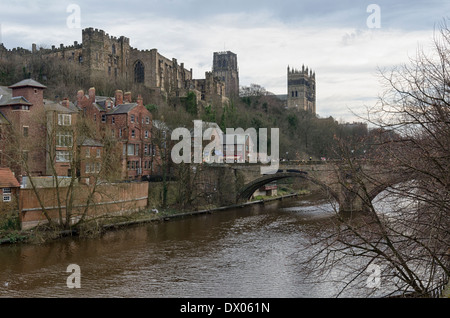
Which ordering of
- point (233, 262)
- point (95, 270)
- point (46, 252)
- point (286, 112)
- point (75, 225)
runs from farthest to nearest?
point (286, 112) → point (75, 225) → point (46, 252) → point (233, 262) → point (95, 270)

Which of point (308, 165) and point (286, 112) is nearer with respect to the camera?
point (308, 165)

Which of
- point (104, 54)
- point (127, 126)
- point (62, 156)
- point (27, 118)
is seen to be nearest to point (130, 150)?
point (127, 126)

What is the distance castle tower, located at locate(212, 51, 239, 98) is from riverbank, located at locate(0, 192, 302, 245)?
8603 centimetres

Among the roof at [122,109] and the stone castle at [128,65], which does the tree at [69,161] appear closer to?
the roof at [122,109]

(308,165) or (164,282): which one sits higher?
(308,165)

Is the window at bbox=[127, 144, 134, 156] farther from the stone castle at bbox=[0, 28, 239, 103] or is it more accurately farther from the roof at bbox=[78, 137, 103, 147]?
the stone castle at bbox=[0, 28, 239, 103]

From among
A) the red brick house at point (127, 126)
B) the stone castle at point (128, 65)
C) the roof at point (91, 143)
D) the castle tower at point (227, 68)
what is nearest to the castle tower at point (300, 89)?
the castle tower at point (227, 68)

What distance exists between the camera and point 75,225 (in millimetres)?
27328

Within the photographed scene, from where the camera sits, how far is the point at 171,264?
21.2 metres

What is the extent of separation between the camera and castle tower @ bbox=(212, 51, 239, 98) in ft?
405

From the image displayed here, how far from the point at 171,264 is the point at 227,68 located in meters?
108
